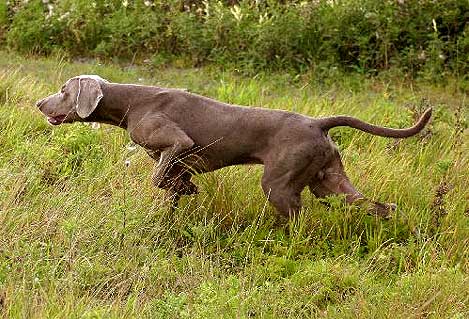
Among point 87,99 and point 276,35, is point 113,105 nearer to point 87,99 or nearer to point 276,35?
point 87,99

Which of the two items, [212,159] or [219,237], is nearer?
[219,237]

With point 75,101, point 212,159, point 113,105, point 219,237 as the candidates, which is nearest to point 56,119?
point 75,101

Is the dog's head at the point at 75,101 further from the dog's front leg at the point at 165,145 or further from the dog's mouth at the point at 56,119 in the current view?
the dog's front leg at the point at 165,145

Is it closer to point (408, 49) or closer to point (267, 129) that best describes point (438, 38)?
point (408, 49)

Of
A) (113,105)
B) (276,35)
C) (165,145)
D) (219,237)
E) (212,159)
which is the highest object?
(113,105)

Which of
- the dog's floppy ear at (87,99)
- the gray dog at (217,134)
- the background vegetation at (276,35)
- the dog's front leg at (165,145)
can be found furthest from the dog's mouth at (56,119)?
the background vegetation at (276,35)

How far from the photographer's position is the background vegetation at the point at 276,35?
1054cm

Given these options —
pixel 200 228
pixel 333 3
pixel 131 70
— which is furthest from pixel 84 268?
pixel 333 3

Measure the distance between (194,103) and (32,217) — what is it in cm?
125

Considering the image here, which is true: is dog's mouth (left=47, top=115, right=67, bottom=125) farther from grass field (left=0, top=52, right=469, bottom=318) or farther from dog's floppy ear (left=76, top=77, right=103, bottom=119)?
grass field (left=0, top=52, right=469, bottom=318)

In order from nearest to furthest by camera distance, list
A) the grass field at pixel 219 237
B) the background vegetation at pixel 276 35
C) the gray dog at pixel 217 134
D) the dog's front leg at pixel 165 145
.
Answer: the grass field at pixel 219 237, the gray dog at pixel 217 134, the dog's front leg at pixel 165 145, the background vegetation at pixel 276 35

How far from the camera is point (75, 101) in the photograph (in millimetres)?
5828

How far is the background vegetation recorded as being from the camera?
1054cm

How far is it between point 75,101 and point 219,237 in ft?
4.21
